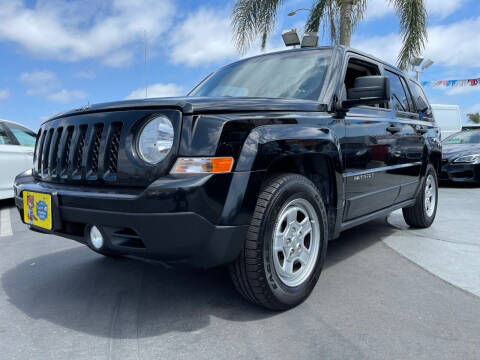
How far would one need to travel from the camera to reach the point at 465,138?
32.1 feet

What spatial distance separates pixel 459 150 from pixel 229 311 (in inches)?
324

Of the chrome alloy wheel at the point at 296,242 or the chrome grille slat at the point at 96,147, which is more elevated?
the chrome grille slat at the point at 96,147

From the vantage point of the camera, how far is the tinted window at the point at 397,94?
3.77 m

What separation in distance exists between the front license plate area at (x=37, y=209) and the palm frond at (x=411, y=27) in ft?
32.4

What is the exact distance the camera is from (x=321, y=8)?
11.0 m

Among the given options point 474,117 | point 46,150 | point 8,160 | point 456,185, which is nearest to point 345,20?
point 456,185

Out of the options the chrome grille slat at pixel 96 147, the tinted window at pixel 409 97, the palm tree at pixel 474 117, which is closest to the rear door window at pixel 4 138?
the chrome grille slat at pixel 96 147

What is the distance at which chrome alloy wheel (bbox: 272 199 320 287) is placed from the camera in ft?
7.57

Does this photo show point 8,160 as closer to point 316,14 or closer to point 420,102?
point 420,102

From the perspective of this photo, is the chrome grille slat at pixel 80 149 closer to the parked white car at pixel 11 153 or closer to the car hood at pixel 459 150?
the parked white car at pixel 11 153

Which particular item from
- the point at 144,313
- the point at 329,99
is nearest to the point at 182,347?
the point at 144,313

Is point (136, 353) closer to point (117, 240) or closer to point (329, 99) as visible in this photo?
point (117, 240)

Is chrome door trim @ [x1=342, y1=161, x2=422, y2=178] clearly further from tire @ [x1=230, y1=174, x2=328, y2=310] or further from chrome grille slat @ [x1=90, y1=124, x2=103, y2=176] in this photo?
chrome grille slat @ [x1=90, y1=124, x2=103, y2=176]

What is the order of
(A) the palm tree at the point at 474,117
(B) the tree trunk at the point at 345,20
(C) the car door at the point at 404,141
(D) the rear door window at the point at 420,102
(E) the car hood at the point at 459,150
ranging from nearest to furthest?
(C) the car door at the point at 404,141 < (D) the rear door window at the point at 420,102 < (E) the car hood at the point at 459,150 < (B) the tree trunk at the point at 345,20 < (A) the palm tree at the point at 474,117
